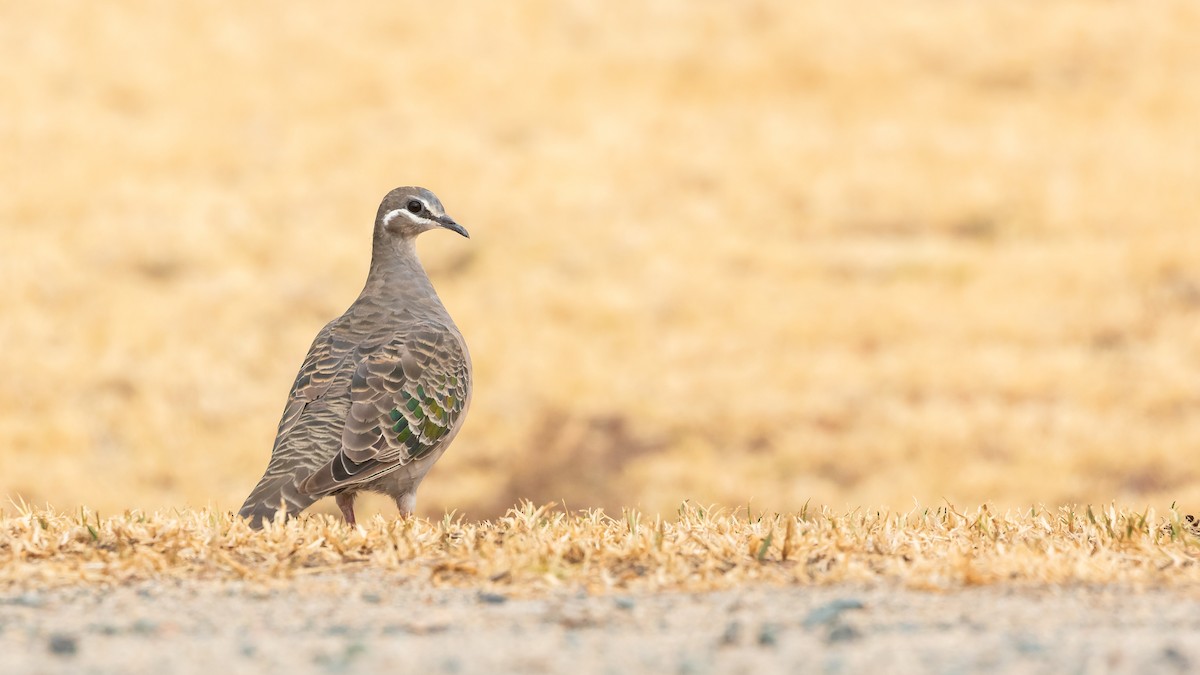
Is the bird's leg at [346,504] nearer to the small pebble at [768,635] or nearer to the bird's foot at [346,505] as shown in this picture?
the bird's foot at [346,505]

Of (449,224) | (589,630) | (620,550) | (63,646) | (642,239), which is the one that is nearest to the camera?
(63,646)

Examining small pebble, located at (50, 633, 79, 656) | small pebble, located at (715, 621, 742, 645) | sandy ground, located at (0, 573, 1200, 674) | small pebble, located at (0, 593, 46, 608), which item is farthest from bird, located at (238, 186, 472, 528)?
small pebble, located at (715, 621, 742, 645)

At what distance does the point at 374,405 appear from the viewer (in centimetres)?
935

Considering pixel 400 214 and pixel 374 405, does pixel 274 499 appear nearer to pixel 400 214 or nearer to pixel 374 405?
pixel 374 405

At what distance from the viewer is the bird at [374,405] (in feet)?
29.4

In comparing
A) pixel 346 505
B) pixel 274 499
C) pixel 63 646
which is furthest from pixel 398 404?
pixel 63 646

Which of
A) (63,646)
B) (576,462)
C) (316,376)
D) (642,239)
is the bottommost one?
(63,646)

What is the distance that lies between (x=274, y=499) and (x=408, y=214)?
2.64 m

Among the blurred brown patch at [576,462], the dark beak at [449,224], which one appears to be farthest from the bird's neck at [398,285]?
the blurred brown patch at [576,462]

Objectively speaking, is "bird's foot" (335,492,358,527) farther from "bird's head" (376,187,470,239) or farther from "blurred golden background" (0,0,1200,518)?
"blurred golden background" (0,0,1200,518)

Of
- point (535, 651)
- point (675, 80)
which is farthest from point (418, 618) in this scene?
point (675, 80)

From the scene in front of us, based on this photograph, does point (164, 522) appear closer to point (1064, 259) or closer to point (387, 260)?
point (387, 260)

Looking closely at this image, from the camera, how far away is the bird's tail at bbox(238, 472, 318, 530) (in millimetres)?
8508

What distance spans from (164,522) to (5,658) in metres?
2.33
